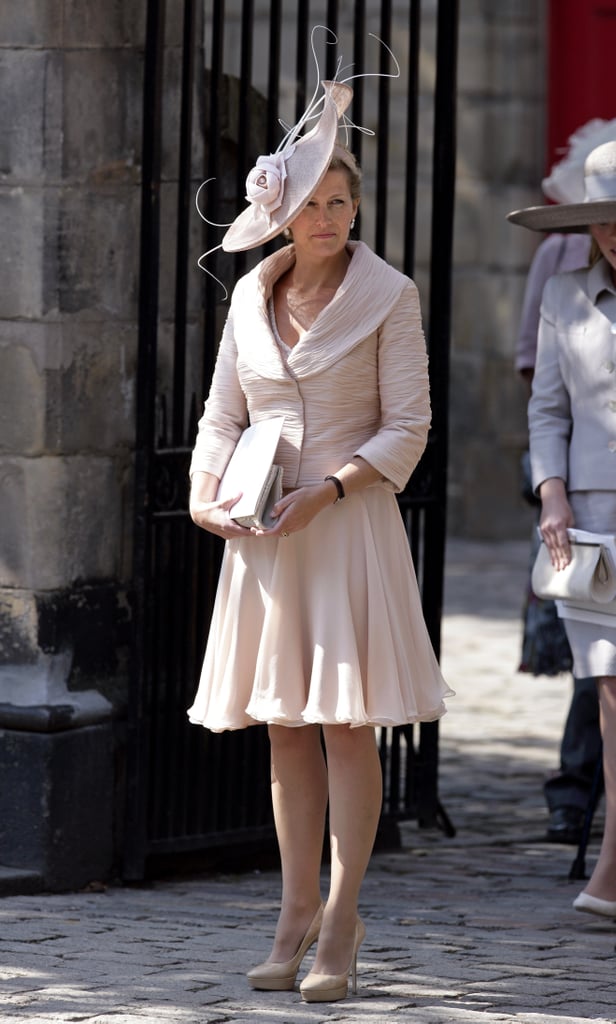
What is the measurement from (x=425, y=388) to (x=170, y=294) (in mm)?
1466

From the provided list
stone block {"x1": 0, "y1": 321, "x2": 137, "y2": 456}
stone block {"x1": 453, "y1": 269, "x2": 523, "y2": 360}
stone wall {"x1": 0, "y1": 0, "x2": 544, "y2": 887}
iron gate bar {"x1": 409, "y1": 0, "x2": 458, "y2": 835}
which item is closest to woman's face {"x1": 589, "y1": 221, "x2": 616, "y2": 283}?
iron gate bar {"x1": 409, "y1": 0, "x2": 458, "y2": 835}

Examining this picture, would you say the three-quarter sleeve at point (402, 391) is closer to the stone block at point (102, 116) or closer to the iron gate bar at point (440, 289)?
the stone block at point (102, 116)

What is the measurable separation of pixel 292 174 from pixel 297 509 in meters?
0.76

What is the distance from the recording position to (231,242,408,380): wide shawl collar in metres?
4.66

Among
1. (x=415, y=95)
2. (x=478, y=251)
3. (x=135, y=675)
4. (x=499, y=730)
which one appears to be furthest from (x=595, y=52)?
(x=135, y=675)

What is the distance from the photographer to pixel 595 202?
5.52 meters

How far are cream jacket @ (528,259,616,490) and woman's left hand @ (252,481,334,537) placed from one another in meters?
1.24

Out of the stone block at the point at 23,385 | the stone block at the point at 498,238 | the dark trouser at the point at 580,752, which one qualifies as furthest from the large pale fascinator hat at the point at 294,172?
the stone block at the point at 498,238

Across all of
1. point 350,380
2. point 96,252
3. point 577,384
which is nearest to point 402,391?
point 350,380

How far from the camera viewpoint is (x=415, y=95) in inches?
249

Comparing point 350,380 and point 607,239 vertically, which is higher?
point 607,239

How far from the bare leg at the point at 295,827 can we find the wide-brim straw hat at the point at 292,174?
1139 mm

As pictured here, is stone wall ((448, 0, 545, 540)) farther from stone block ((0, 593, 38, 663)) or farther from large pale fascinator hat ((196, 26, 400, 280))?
large pale fascinator hat ((196, 26, 400, 280))

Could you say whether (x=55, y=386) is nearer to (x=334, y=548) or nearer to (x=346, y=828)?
(x=334, y=548)
